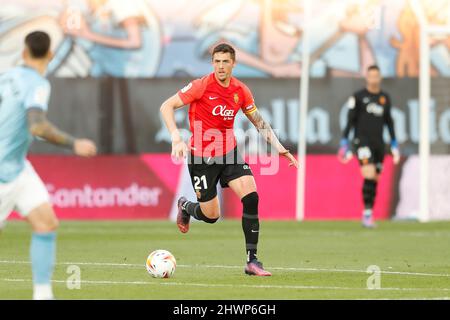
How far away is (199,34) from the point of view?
2780 cm

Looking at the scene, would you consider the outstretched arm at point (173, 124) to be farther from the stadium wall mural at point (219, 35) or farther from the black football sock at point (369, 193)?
the stadium wall mural at point (219, 35)

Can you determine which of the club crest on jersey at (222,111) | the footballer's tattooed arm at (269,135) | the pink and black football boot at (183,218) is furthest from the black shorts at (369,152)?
the club crest on jersey at (222,111)

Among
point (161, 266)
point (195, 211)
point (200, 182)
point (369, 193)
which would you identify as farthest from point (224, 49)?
point (369, 193)

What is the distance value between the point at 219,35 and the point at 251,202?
15.1 meters

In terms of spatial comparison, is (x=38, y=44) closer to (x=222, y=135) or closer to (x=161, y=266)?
(x=161, y=266)

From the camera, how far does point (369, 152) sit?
22.5 m

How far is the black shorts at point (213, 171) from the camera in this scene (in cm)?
1345

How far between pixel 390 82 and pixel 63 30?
274 inches

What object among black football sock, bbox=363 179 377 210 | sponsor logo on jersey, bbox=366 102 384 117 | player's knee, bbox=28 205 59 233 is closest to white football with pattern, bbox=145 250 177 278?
player's knee, bbox=28 205 59 233

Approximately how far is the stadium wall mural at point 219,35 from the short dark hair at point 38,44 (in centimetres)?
1730

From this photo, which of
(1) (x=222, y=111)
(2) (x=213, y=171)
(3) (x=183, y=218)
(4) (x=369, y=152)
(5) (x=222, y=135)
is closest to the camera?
(1) (x=222, y=111)

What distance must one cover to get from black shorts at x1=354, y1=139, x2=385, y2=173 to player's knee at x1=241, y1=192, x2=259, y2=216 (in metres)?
9.42
